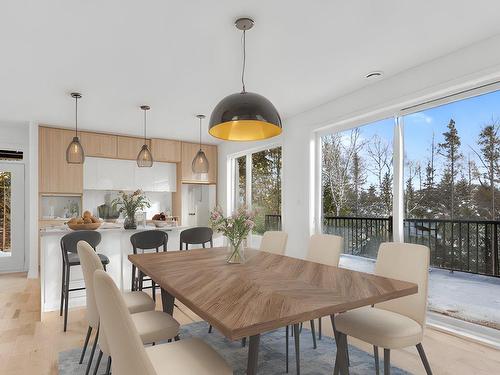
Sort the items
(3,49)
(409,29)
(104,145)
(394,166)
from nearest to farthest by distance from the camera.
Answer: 1. (409,29)
2. (3,49)
3. (394,166)
4. (104,145)

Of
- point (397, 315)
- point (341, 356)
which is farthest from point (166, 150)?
point (341, 356)

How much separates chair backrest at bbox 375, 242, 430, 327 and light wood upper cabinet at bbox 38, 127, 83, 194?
5211mm

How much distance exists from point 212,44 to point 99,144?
160 inches

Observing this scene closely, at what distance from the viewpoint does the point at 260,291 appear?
5.72ft

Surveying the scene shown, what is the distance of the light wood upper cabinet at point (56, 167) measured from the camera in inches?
217

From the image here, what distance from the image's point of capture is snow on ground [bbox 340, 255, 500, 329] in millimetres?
2932

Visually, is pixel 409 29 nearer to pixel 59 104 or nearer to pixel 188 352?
pixel 188 352

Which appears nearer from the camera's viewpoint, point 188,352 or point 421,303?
point 188,352

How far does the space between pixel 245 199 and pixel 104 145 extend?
2.77 m

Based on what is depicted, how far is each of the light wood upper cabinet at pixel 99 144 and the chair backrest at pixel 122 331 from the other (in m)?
5.46

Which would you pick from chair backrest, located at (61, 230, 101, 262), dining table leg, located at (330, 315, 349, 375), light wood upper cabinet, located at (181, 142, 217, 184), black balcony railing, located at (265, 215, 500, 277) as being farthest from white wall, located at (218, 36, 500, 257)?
chair backrest, located at (61, 230, 101, 262)

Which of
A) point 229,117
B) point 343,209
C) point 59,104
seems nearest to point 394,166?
point 343,209

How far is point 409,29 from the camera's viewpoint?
2547 mm

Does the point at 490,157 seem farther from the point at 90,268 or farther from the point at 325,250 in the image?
the point at 90,268
